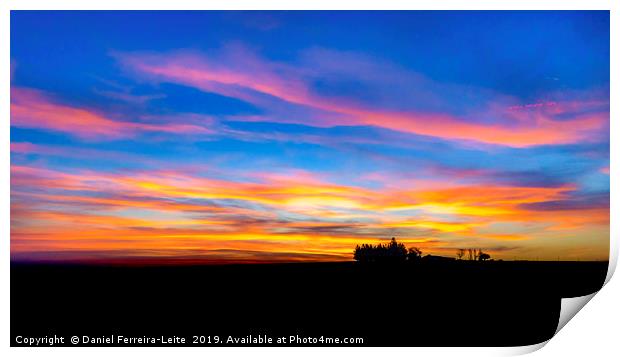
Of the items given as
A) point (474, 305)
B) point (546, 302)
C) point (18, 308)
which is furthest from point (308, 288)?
point (18, 308)

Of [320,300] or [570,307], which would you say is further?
[320,300]

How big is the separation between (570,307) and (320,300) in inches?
74.2

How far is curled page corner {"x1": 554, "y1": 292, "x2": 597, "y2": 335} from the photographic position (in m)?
4.24

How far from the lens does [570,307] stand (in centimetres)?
431

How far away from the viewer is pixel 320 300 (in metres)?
4.87

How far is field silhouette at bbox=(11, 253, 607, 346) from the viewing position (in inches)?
172

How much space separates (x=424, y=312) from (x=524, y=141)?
62.8 inches

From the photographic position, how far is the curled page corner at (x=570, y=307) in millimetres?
4238

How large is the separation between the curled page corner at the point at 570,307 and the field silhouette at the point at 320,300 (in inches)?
1.6

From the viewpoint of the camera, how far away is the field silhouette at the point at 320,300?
4.38 m

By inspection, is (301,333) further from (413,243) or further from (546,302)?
(546,302)

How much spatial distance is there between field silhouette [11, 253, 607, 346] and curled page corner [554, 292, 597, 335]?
1.6 inches

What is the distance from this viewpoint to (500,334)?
443 centimetres
